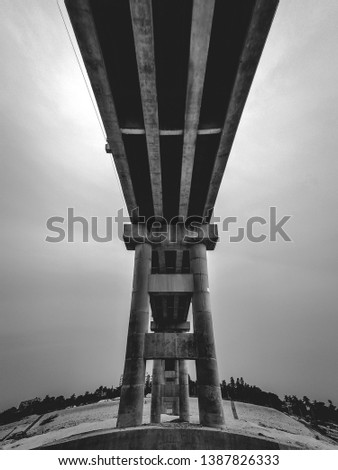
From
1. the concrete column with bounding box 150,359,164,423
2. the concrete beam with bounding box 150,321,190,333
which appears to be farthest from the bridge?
the concrete beam with bounding box 150,321,190,333

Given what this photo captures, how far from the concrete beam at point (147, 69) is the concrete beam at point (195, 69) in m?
1.03

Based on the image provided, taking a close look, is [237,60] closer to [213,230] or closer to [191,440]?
[213,230]

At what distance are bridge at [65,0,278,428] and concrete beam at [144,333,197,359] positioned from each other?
43mm

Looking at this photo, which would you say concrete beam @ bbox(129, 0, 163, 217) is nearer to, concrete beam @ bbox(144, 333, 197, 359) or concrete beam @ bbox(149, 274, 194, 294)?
concrete beam @ bbox(149, 274, 194, 294)

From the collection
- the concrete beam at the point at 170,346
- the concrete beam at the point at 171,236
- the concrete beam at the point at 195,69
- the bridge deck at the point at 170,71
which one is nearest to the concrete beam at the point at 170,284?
the concrete beam at the point at 171,236

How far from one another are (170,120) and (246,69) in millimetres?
3075

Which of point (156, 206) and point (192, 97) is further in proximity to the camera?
point (156, 206)

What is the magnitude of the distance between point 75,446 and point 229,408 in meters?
65.2

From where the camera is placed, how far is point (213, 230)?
1441 cm

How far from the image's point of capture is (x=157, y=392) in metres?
25.4

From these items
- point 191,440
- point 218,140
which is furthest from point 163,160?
point 191,440

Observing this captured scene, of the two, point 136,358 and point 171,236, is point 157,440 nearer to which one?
point 136,358

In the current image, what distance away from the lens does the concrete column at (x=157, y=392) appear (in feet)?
79.5

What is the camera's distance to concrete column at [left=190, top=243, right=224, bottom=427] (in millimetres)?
10086
